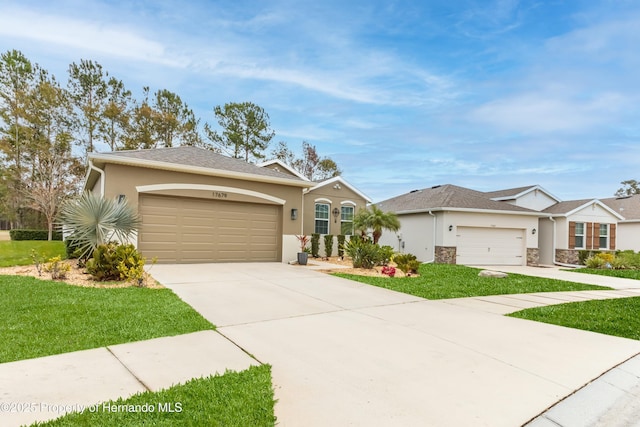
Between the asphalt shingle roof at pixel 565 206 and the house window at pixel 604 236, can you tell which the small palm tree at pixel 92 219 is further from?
the house window at pixel 604 236

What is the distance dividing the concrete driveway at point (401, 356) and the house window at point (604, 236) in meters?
19.8

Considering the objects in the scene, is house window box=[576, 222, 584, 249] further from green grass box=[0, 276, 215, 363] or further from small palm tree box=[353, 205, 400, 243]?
green grass box=[0, 276, 215, 363]

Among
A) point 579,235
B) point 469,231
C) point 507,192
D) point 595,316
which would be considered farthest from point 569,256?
point 595,316

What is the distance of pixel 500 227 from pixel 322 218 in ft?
30.5

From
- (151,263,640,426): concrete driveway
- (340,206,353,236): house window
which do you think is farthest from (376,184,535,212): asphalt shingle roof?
(151,263,640,426): concrete driveway

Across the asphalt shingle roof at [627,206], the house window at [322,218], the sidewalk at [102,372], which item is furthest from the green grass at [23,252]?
the asphalt shingle roof at [627,206]

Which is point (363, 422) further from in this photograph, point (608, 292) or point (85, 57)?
point (85, 57)

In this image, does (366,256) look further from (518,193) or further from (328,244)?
(518,193)

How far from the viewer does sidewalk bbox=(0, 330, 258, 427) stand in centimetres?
265

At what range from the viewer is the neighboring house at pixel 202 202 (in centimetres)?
1082

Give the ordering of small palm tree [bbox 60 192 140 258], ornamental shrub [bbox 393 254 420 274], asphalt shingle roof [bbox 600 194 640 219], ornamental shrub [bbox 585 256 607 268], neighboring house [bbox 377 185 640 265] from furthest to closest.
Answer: asphalt shingle roof [bbox 600 194 640 219] < neighboring house [bbox 377 185 640 265] < ornamental shrub [bbox 585 256 607 268] < ornamental shrub [bbox 393 254 420 274] < small palm tree [bbox 60 192 140 258]

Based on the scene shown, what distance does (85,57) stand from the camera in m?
24.2

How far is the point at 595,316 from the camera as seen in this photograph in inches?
246

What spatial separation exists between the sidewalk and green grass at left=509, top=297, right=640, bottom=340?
5258mm
